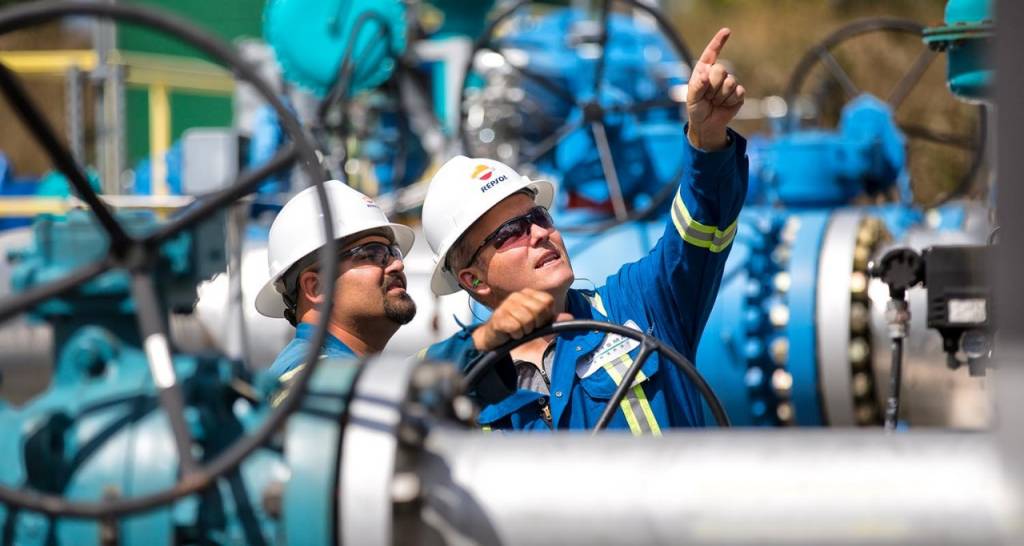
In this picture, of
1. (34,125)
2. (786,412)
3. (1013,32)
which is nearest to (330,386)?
(34,125)

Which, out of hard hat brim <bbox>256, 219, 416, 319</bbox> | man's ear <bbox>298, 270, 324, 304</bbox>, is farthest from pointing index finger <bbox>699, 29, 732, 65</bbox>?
man's ear <bbox>298, 270, 324, 304</bbox>

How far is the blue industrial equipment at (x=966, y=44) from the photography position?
2.34 meters

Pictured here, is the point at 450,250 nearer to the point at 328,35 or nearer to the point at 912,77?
the point at 328,35

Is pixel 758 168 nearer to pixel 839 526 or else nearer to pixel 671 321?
pixel 671 321

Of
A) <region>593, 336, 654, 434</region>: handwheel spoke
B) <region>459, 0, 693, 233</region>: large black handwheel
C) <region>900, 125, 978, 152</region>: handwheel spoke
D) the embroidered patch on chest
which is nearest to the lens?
<region>593, 336, 654, 434</region>: handwheel spoke

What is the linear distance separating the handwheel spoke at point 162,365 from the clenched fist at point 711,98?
1076 mm

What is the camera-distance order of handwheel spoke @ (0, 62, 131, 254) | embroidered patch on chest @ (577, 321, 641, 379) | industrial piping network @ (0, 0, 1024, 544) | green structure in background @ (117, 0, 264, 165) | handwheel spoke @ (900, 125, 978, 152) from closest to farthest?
1. industrial piping network @ (0, 0, 1024, 544)
2. handwheel spoke @ (0, 62, 131, 254)
3. embroidered patch on chest @ (577, 321, 641, 379)
4. handwheel spoke @ (900, 125, 978, 152)
5. green structure in background @ (117, 0, 264, 165)

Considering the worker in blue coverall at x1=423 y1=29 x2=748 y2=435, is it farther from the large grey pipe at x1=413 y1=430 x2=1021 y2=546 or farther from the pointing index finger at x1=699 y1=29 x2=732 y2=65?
the large grey pipe at x1=413 y1=430 x2=1021 y2=546

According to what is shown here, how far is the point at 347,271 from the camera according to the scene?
2.41 m

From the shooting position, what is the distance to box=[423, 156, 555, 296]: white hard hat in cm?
238

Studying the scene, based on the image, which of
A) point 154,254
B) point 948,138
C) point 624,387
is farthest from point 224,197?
point 948,138

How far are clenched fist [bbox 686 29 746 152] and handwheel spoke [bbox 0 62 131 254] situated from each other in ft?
3.61

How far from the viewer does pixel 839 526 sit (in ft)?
3.61

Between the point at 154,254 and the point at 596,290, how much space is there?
132cm
